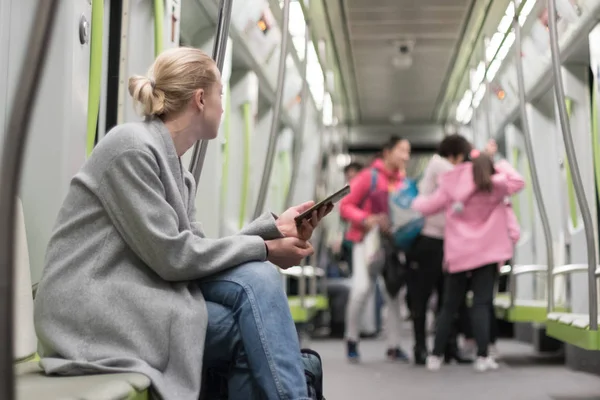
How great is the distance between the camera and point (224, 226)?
5980 millimetres

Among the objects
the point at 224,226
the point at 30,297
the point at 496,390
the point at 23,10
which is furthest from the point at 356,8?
the point at 30,297

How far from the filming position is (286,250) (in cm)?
235

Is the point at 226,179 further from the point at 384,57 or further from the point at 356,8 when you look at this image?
the point at 384,57

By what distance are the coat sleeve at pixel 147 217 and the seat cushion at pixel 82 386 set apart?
30cm

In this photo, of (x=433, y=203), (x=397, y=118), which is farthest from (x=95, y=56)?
(x=397, y=118)

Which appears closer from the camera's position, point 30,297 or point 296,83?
point 30,297

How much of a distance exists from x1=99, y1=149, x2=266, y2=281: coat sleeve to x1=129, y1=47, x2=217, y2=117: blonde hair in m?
0.25

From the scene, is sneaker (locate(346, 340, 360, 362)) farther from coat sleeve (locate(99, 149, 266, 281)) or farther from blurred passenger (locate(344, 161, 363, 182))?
coat sleeve (locate(99, 149, 266, 281))

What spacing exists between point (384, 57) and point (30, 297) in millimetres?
7321

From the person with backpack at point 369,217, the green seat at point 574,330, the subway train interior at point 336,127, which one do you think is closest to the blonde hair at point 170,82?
the subway train interior at point 336,127

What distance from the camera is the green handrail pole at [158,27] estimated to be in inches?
137

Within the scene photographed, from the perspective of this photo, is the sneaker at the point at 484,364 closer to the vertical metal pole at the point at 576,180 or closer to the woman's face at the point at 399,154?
the woman's face at the point at 399,154

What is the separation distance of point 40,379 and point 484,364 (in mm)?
3923

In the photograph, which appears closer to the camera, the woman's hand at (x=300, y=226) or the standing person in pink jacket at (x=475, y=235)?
the woman's hand at (x=300, y=226)
